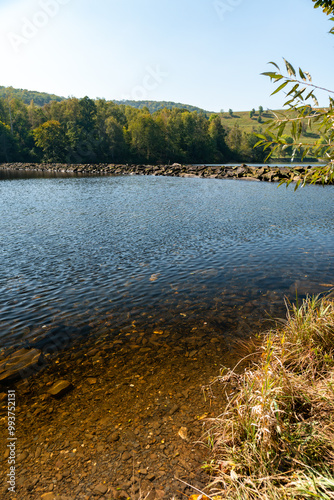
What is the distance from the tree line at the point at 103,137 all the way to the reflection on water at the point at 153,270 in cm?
12926

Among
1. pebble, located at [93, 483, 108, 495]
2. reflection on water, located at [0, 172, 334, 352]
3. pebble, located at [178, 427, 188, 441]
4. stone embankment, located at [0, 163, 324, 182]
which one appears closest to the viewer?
pebble, located at [93, 483, 108, 495]

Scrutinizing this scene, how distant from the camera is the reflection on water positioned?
10.9 meters

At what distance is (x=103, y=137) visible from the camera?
153 metres

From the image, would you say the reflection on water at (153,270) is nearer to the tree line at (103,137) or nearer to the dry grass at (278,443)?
the dry grass at (278,443)

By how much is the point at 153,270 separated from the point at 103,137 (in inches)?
6033

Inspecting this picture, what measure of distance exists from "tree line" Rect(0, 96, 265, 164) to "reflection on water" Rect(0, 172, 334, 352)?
12926 cm

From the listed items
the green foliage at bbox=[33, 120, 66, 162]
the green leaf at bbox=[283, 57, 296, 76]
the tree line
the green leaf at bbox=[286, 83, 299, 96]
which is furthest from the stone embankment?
the green leaf at bbox=[283, 57, 296, 76]

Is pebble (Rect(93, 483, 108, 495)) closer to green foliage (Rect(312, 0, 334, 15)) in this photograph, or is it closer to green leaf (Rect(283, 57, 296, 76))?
green leaf (Rect(283, 57, 296, 76))

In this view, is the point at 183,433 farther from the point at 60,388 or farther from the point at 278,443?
the point at 60,388

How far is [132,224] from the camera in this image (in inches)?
1055

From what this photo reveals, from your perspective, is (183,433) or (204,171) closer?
(183,433)

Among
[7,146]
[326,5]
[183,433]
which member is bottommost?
[183,433]

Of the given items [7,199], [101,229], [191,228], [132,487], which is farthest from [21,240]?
[7,199]

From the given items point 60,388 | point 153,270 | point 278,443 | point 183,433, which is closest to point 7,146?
point 153,270
